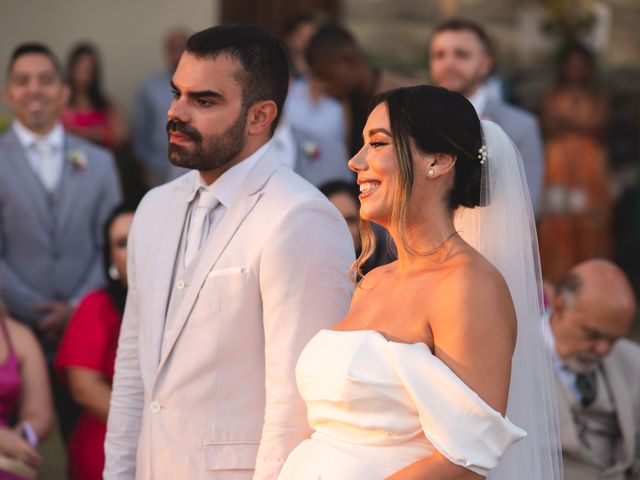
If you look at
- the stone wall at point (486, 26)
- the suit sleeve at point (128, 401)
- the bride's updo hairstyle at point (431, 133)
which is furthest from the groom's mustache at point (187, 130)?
the stone wall at point (486, 26)

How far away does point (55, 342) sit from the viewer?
611 centimetres

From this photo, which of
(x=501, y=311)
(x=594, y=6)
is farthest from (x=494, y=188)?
(x=594, y=6)

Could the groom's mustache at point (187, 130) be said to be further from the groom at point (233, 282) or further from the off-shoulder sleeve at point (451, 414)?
the off-shoulder sleeve at point (451, 414)

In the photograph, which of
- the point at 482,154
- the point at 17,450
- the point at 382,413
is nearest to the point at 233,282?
the point at 382,413

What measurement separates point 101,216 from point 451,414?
3.93m

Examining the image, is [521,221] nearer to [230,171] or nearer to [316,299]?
[316,299]

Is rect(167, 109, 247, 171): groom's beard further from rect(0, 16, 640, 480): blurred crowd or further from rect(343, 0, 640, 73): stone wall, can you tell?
rect(343, 0, 640, 73): stone wall

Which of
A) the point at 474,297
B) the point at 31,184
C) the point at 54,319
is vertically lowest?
the point at 54,319

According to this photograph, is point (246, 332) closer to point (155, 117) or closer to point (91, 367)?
point (91, 367)

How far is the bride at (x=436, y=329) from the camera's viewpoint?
2900mm

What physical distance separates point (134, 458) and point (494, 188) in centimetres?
139

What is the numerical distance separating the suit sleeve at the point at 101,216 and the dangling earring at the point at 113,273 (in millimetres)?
913

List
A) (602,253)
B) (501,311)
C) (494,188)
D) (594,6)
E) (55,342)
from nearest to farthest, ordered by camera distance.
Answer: (501,311)
(494,188)
(55,342)
(602,253)
(594,6)

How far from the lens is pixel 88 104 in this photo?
962 cm
